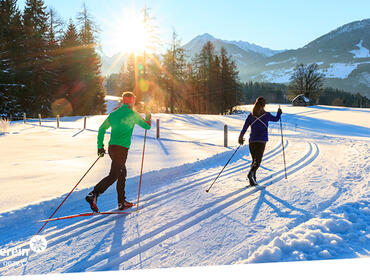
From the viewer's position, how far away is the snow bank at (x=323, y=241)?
2.75 meters

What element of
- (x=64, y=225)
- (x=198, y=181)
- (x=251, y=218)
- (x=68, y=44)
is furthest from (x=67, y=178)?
(x=68, y=44)

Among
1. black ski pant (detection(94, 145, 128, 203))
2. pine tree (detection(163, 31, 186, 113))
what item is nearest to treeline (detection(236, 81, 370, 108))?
pine tree (detection(163, 31, 186, 113))

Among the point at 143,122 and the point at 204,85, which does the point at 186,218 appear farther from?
the point at 204,85

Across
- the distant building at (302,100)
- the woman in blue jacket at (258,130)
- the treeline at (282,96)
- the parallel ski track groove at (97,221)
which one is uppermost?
the treeline at (282,96)

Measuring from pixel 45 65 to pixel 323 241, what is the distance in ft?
119

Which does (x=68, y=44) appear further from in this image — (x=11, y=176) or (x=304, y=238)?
(x=304, y=238)

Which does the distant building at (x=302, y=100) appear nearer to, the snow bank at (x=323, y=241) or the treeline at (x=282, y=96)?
the treeline at (x=282, y=96)

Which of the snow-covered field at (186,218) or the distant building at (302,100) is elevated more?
the distant building at (302,100)

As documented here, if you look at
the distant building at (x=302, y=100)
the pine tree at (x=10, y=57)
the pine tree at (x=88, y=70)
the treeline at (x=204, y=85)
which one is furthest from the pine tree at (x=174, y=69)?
the distant building at (x=302, y=100)

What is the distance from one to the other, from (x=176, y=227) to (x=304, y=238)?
179 centimetres

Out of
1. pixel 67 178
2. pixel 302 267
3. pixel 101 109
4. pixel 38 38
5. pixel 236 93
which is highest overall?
pixel 38 38

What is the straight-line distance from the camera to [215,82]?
142ft

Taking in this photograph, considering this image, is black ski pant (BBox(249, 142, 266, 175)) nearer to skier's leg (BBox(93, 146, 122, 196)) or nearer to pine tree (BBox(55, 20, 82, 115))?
skier's leg (BBox(93, 146, 122, 196))

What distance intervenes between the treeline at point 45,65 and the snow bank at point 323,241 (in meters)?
31.3
